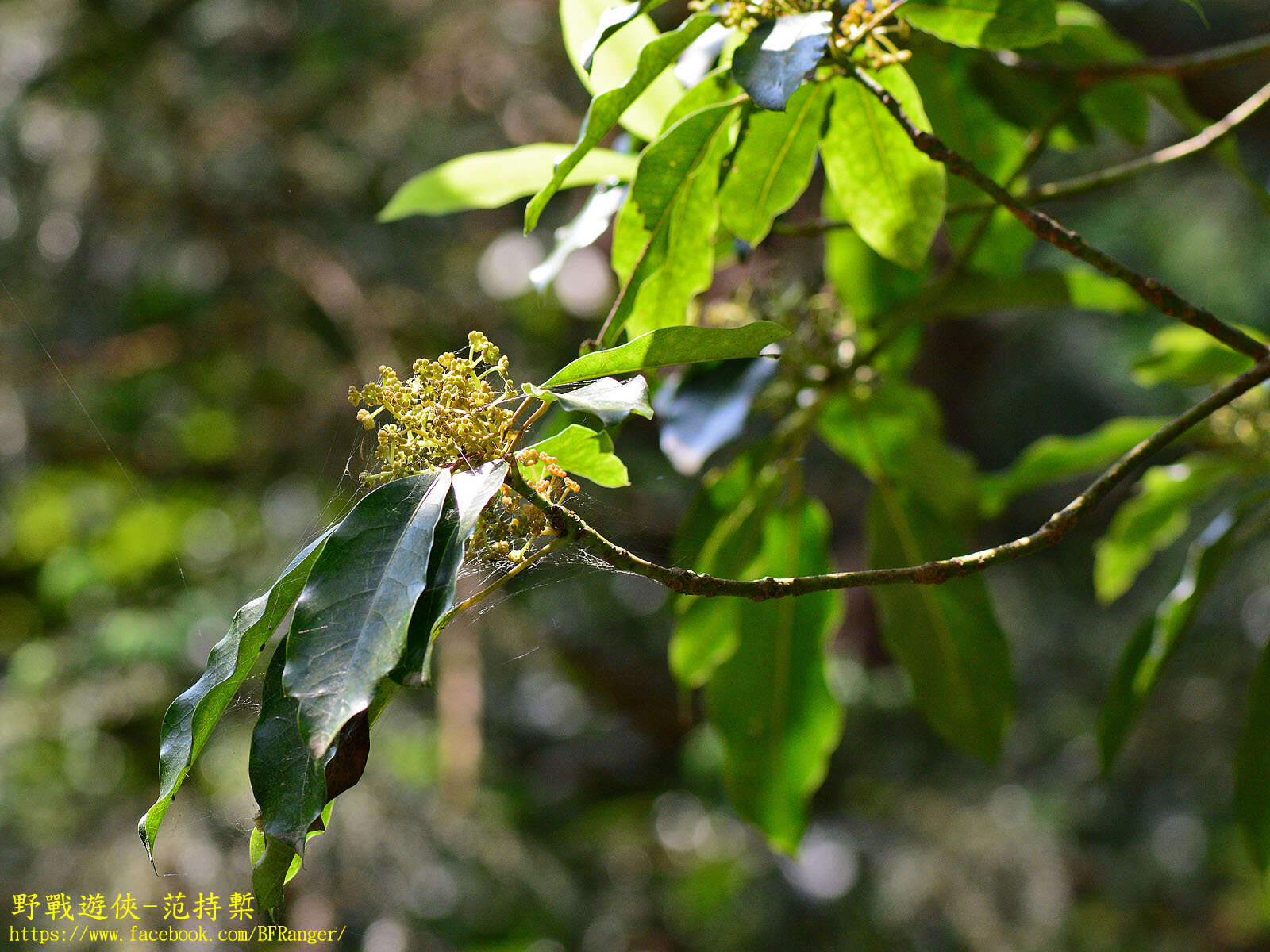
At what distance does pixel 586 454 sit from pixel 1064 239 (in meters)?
0.39

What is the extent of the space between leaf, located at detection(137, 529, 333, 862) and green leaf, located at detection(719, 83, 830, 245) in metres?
0.49

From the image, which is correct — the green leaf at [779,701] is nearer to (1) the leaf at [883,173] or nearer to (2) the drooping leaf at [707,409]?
(2) the drooping leaf at [707,409]

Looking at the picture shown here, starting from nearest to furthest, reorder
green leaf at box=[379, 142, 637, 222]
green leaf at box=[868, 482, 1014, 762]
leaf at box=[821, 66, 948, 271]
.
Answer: leaf at box=[821, 66, 948, 271] → green leaf at box=[379, 142, 637, 222] → green leaf at box=[868, 482, 1014, 762]

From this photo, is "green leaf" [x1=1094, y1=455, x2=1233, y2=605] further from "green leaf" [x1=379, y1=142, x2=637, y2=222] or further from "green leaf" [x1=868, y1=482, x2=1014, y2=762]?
"green leaf" [x1=379, y1=142, x2=637, y2=222]

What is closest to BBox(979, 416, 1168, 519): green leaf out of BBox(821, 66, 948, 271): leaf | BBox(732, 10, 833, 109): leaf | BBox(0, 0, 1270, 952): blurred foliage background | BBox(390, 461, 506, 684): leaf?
BBox(821, 66, 948, 271): leaf

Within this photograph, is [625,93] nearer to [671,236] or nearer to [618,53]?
[671,236]

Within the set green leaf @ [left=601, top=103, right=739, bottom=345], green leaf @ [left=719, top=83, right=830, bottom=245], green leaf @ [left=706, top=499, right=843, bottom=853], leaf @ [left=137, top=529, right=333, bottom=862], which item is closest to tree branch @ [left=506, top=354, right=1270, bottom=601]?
leaf @ [left=137, top=529, right=333, bottom=862]

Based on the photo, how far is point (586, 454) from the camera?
2.06ft

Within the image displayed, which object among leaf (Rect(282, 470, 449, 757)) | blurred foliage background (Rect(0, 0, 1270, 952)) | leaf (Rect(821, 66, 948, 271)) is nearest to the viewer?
leaf (Rect(282, 470, 449, 757))

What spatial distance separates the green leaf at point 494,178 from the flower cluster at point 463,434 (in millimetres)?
435

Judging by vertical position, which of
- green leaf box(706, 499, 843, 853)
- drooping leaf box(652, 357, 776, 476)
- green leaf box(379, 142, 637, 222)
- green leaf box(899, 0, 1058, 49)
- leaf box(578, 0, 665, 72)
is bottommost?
green leaf box(706, 499, 843, 853)

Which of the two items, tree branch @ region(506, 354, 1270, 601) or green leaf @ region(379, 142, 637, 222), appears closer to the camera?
tree branch @ region(506, 354, 1270, 601)

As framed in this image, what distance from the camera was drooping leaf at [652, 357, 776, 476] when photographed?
41.3 inches

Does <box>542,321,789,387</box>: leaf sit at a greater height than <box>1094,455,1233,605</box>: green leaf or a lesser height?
greater
